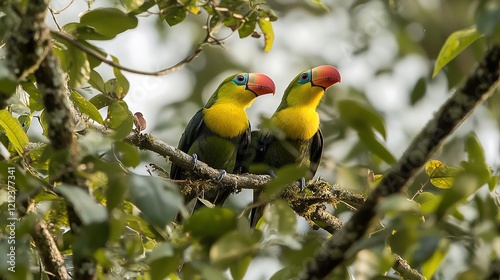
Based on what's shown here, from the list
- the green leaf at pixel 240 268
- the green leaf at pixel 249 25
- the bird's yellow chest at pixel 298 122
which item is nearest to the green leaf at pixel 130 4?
the green leaf at pixel 249 25

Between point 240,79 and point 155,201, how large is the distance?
3.96 meters

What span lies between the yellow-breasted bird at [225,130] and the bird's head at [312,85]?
17 cm

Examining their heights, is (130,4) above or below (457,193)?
above

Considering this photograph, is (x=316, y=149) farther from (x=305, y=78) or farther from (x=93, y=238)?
(x=93, y=238)

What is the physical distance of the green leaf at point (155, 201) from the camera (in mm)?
1602

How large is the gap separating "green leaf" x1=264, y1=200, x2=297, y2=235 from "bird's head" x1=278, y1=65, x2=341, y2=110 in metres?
3.47

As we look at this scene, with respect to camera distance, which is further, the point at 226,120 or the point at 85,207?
the point at 226,120

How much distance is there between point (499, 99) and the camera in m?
3.56

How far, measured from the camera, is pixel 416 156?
1.72 meters

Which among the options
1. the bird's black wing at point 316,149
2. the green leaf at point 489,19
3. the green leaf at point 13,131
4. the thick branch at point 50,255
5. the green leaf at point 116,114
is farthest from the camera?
the bird's black wing at point 316,149

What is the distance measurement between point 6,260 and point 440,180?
1903mm

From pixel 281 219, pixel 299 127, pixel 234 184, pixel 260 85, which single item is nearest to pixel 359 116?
pixel 281 219

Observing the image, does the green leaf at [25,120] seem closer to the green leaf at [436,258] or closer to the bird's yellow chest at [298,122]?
the green leaf at [436,258]

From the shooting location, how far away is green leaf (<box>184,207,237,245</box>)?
Result: 175cm
